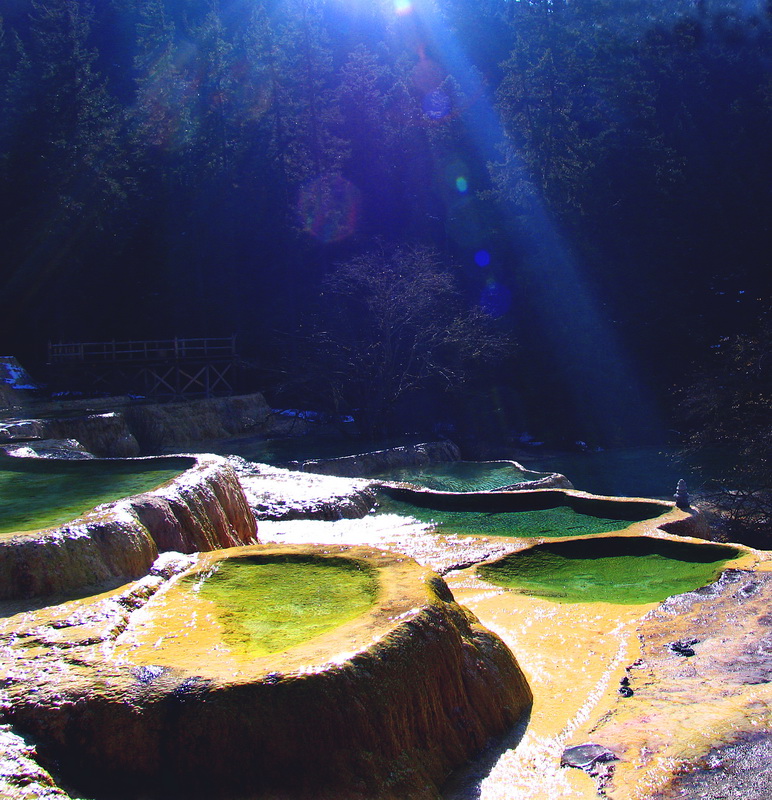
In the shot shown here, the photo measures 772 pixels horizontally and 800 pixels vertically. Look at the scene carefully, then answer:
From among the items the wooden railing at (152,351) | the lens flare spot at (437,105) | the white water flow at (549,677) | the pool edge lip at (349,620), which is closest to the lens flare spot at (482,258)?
the lens flare spot at (437,105)

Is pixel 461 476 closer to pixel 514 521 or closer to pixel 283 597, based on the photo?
pixel 514 521

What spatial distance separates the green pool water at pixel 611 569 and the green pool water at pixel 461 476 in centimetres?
582

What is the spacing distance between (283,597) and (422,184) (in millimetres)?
31130

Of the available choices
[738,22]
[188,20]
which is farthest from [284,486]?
[188,20]

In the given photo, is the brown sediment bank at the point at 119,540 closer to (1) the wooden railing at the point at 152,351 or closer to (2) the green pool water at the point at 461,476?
(2) the green pool water at the point at 461,476

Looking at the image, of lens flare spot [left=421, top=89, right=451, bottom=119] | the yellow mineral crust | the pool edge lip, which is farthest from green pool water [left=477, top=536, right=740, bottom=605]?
lens flare spot [left=421, top=89, right=451, bottom=119]

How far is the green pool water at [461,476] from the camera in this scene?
1661 cm

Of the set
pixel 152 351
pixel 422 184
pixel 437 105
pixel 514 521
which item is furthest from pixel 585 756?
pixel 437 105

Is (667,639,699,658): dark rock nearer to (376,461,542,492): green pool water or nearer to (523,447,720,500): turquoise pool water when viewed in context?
(376,461,542,492): green pool water

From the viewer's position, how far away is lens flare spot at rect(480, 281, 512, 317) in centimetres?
3275

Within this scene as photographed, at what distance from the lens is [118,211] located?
32.1 m

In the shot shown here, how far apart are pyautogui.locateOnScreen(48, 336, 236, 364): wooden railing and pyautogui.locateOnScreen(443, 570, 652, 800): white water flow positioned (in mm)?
21542

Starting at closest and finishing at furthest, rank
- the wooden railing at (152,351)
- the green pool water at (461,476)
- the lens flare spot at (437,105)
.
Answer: the green pool water at (461,476), the wooden railing at (152,351), the lens flare spot at (437,105)

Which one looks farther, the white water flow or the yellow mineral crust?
the white water flow
